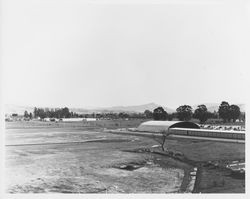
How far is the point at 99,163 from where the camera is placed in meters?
6.37

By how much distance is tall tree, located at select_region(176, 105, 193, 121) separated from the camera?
6.59m

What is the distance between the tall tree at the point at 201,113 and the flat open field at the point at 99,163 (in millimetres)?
639

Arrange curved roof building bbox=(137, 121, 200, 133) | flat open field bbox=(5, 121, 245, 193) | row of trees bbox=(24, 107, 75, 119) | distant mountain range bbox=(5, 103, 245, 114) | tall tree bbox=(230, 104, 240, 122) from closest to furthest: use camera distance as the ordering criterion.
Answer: flat open field bbox=(5, 121, 245, 193) < tall tree bbox=(230, 104, 240, 122) < distant mountain range bbox=(5, 103, 245, 114) < row of trees bbox=(24, 107, 75, 119) < curved roof building bbox=(137, 121, 200, 133)

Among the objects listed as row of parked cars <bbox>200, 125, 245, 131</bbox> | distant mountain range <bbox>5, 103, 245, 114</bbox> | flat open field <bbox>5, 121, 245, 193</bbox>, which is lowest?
flat open field <bbox>5, 121, 245, 193</bbox>

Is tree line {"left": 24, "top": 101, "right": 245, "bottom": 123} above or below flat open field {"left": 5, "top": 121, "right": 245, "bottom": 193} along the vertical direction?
above

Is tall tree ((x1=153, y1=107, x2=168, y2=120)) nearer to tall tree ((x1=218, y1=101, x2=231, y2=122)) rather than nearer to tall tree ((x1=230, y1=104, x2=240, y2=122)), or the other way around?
tall tree ((x1=218, y1=101, x2=231, y2=122))

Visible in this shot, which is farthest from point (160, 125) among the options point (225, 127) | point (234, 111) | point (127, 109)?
point (234, 111)

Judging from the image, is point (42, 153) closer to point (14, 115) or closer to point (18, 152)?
point (18, 152)

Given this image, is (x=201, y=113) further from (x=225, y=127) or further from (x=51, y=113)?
(x=51, y=113)

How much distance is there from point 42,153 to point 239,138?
4.59m

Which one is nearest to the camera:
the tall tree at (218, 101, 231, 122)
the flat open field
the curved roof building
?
the flat open field

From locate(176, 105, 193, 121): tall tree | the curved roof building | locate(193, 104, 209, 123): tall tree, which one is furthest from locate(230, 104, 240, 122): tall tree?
the curved roof building

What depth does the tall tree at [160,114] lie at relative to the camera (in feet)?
21.5

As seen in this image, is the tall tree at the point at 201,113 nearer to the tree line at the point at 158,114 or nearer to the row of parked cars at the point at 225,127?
the tree line at the point at 158,114
